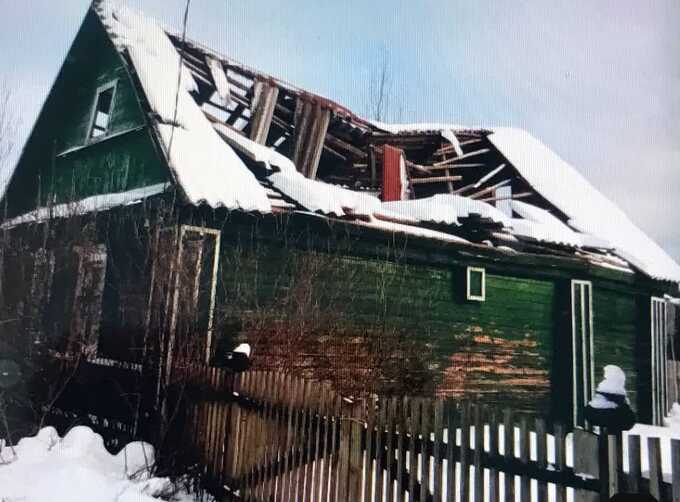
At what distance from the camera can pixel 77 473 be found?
188 inches

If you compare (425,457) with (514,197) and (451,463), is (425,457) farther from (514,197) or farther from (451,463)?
(514,197)

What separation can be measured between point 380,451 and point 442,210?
19.9 feet

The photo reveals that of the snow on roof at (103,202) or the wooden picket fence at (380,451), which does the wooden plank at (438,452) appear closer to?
the wooden picket fence at (380,451)

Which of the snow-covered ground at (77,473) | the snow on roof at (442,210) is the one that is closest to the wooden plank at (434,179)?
the snow on roof at (442,210)

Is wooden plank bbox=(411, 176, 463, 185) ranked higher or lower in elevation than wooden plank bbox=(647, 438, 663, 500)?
higher

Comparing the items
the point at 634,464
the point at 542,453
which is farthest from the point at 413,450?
the point at 634,464

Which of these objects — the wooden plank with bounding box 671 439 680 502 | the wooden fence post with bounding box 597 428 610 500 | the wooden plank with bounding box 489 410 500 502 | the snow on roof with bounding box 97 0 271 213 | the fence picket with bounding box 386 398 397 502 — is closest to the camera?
the wooden plank with bounding box 671 439 680 502

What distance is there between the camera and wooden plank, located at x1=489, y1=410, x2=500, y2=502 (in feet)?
9.50

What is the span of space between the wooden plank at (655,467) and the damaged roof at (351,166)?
5.20 m

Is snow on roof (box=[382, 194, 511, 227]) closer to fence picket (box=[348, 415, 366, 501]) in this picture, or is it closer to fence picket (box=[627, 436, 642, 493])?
fence picket (box=[348, 415, 366, 501])

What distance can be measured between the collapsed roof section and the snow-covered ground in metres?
2.86

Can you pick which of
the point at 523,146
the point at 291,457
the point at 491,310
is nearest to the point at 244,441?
the point at 291,457

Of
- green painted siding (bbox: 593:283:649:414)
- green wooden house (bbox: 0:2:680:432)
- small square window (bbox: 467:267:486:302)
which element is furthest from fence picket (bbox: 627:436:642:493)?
green painted siding (bbox: 593:283:649:414)

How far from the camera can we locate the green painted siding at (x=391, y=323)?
7576 mm
